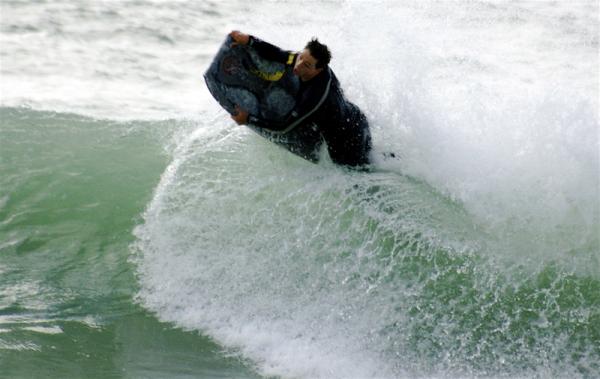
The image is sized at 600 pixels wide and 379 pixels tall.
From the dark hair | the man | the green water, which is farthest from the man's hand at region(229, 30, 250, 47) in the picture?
the green water

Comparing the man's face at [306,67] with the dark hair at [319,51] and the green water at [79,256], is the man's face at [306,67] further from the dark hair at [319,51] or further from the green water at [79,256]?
the green water at [79,256]

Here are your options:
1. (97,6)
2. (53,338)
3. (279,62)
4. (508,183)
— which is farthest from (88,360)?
(97,6)

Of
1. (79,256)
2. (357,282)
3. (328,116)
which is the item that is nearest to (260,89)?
(328,116)

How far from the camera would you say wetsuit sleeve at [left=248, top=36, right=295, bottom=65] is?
6359mm

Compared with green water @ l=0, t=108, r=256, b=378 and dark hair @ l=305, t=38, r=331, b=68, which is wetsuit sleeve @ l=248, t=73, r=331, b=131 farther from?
green water @ l=0, t=108, r=256, b=378

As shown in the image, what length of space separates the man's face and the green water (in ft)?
6.73

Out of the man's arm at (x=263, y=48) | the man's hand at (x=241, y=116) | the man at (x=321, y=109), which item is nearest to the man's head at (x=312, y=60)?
the man at (x=321, y=109)

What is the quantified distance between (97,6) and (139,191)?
685 centimetres

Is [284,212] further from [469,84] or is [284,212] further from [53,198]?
[469,84]

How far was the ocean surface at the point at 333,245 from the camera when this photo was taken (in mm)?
5727

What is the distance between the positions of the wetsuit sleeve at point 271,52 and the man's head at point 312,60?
0.22m

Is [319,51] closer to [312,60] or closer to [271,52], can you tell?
[312,60]

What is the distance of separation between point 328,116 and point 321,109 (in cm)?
9

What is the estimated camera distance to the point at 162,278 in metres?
6.59
